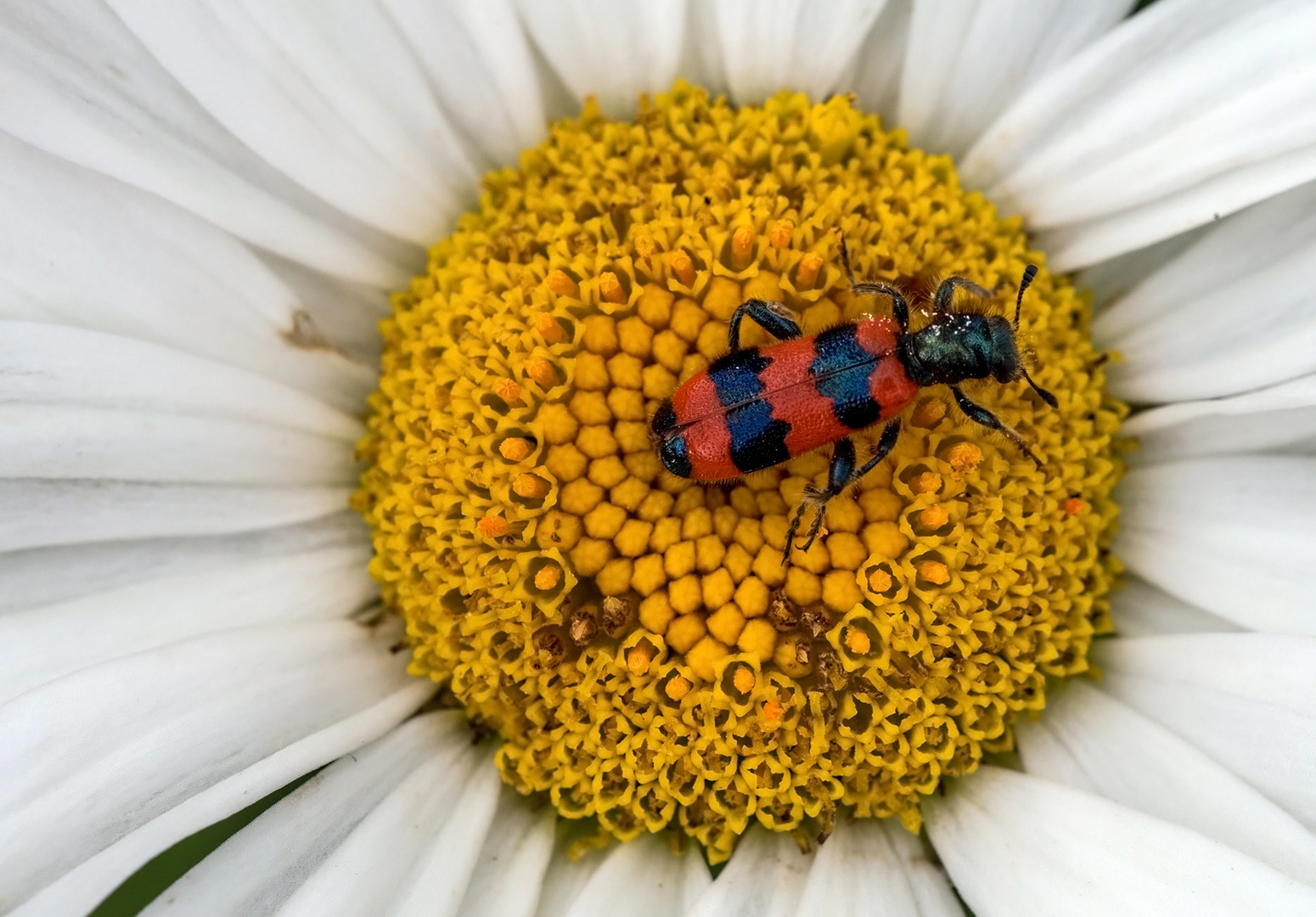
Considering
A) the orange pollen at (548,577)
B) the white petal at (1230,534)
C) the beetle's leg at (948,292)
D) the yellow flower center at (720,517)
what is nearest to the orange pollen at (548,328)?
the yellow flower center at (720,517)

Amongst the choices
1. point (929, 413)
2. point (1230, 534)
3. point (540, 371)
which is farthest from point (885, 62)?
point (1230, 534)

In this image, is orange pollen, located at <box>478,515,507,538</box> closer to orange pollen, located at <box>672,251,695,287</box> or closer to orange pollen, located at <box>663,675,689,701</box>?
orange pollen, located at <box>663,675,689,701</box>

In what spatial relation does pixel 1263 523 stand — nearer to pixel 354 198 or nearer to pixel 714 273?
pixel 714 273

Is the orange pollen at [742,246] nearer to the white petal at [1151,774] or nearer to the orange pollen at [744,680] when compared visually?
the orange pollen at [744,680]

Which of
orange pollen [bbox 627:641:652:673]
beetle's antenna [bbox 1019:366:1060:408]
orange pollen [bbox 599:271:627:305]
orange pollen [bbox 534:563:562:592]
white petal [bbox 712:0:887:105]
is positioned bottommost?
orange pollen [bbox 627:641:652:673]

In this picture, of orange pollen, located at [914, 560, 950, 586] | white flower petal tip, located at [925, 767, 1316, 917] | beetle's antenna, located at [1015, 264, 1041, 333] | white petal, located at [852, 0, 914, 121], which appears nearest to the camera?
white flower petal tip, located at [925, 767, 1316, 917]

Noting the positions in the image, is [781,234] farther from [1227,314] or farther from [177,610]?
[177,610]

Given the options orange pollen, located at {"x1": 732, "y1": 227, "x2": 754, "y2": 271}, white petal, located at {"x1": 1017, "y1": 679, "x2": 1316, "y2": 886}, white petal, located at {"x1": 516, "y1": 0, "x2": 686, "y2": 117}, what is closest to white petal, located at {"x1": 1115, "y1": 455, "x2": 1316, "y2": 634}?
white petal, located at {"x1": 1017, "y1": 679, "x2": 1316, "y2": 886}
